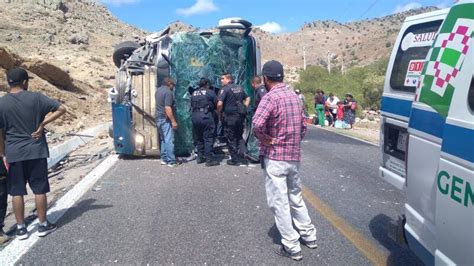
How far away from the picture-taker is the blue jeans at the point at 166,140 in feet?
29.3

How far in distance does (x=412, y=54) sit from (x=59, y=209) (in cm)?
472

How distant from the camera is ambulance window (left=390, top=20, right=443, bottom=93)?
4340 millimetres

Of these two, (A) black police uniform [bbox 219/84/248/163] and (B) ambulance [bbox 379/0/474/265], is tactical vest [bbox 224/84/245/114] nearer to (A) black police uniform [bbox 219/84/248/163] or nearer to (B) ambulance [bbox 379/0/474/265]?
(A) black police uniform [bbox 219/84/248/163]

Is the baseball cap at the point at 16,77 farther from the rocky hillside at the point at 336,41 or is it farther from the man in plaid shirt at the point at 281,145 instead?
the rocky hillside at the point at 336,41

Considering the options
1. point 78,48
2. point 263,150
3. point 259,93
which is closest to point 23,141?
point 263,150

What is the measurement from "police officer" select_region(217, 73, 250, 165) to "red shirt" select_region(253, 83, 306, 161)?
4188 mm

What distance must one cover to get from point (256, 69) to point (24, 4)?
46.2m

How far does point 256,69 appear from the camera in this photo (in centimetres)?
948

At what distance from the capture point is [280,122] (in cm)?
438

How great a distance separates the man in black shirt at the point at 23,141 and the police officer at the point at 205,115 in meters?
3.93

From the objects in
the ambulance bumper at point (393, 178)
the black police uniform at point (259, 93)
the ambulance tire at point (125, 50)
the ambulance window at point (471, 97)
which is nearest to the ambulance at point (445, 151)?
the ambulance window at point (471, 97)

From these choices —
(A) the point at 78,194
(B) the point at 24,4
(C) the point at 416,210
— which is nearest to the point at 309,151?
(A) the point at 78,194

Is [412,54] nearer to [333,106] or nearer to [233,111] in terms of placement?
[233,111]

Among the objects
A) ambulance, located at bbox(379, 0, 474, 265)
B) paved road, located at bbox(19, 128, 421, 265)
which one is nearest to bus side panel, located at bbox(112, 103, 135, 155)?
paved road, located at bbox(19, 128, 421, 265)
